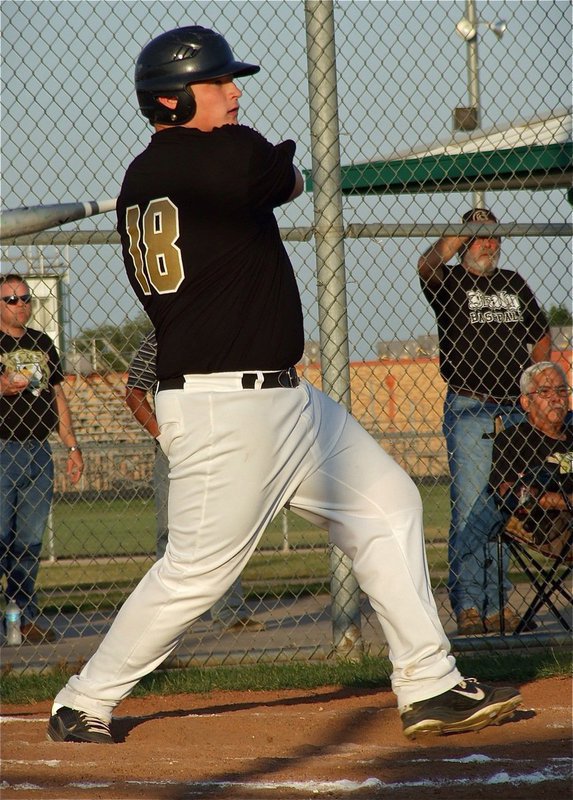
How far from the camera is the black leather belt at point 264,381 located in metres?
3.95

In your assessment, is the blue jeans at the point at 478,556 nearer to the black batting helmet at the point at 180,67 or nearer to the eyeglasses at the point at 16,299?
the eyeglasses at the point at 16,299

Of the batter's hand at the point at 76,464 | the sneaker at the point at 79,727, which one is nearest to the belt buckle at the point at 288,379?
the sneaker at the point at 79,727

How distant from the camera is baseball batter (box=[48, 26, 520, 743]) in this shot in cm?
390

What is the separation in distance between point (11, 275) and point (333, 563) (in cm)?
257

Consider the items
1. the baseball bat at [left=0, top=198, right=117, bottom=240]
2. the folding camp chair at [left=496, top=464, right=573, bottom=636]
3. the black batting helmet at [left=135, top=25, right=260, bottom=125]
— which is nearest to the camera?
the black batting helmet at [left=135, top=25, right=260, bottom=125]

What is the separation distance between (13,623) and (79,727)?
2733 millimetres

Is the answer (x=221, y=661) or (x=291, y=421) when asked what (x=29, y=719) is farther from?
(x=291, y=421)

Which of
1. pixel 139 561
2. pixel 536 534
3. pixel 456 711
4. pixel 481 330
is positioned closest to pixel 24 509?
pixel 481 330

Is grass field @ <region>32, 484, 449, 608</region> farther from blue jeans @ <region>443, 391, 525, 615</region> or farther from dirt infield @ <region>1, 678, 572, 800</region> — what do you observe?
A: dirt infield @ <region>1, 678, 572, 800</region>

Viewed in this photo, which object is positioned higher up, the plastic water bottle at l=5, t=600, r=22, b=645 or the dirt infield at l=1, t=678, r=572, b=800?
the dirt infield at l=1, t=678, r=572, b=800

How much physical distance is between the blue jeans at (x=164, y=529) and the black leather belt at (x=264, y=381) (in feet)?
6.05

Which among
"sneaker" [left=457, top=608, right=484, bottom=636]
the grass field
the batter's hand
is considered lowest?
the grass field

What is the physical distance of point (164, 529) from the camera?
617 cm

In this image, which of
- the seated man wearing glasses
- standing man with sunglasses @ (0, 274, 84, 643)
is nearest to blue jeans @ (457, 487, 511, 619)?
the seated man wearing glasses
